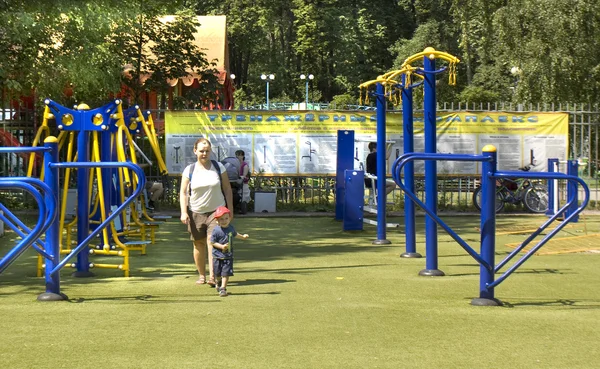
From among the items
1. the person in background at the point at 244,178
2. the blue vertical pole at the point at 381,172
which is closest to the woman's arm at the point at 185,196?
the blue vertical pole at the point at 381,172

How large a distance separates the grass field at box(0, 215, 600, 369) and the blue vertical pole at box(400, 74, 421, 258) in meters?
0.26

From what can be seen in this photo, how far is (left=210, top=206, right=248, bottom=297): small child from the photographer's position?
941 cm

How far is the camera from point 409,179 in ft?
40.4

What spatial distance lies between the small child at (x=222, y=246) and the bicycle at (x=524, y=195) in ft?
40.3

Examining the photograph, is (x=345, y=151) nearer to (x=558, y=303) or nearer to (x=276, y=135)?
(x=276, y=135)

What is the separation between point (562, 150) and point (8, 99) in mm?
12100

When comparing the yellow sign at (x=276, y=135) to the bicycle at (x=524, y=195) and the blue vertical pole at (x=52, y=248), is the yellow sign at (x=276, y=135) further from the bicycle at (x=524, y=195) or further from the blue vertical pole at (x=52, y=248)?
the blue vertical pole at (x=52, y=248)

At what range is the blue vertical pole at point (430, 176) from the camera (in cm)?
1060

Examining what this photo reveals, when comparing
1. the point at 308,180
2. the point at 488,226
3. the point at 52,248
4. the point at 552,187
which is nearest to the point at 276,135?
the point at 308,180

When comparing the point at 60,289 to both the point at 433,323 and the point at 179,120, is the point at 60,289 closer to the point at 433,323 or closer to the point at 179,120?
the point at 433,323

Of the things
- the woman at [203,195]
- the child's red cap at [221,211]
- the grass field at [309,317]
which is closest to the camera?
the grass field at [309,317]

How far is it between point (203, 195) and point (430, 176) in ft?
8.50

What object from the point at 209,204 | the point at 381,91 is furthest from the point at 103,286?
the point at 381,91

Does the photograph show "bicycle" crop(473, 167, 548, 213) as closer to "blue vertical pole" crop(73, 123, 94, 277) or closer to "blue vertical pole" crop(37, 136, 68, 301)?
"blue vertical pole" crop(73, 123, 94, 277)
